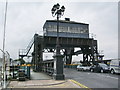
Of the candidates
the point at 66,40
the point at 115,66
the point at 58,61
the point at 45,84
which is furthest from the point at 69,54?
the point at 45,84

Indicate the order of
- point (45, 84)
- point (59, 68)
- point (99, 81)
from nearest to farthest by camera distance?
1. point (45, 84)
2. point (99, 81)
3. point (59, 68)

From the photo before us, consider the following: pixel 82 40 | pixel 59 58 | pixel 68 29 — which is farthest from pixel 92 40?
pixel 59 58

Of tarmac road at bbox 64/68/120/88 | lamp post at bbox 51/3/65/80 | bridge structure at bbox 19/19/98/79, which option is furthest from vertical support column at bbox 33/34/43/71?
lamp post at bbox 51/3/65/80

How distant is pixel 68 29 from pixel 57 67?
24.0 meters

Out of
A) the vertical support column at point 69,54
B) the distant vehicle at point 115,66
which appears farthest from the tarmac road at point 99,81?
the vertical support column at point 69,54

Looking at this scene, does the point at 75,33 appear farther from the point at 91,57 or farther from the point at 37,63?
the point at 37,63

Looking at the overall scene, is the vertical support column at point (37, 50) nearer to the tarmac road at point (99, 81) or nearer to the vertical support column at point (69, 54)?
the tarmac road at point (99, 81)

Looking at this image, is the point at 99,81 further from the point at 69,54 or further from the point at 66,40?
the point at 69,54

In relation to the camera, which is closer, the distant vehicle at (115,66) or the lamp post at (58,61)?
the lamp post at (58,61)

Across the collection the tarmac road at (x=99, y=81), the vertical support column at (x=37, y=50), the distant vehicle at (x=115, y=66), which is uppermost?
the vertical support column at (x=37, y=50)

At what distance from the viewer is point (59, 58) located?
15.3m

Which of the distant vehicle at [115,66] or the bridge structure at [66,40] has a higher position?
the bridge structure at [66,40]

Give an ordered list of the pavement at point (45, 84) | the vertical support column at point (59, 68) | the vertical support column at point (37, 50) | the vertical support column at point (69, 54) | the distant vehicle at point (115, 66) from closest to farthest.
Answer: the pavement at point (45, 84) → the vertical support column at point (59, 68) → the distant vehicle at point (115, 66) → the vertical support column at point (37, 50) → the vertical support column at point (69, 54)

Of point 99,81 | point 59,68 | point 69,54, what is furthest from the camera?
point 69,54
